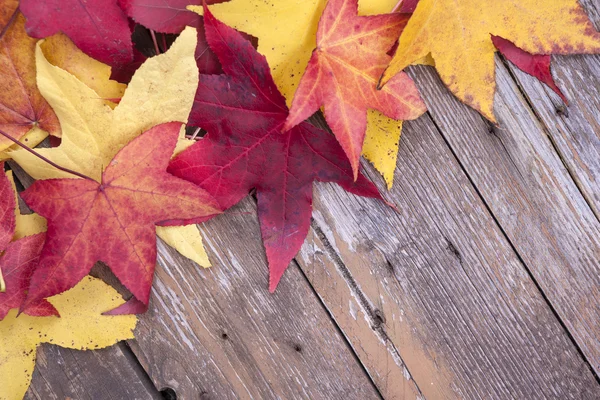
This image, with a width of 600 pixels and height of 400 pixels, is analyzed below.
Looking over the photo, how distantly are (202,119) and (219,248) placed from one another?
24 cm

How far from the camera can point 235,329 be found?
889mm

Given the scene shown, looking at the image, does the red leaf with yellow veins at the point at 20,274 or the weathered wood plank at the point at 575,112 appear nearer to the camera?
the red leaf with yellow veins at the point at 20,274

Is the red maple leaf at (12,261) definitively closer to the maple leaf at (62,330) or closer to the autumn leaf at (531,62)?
the maple leaf at (62,330)

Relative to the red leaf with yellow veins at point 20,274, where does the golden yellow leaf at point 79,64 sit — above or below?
above

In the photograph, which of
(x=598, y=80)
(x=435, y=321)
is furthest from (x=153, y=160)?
(x=598, y=80)

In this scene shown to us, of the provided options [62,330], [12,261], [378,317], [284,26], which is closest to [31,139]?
[12,261]

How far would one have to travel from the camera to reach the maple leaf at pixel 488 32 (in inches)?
29.7

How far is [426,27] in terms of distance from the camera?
0.75m

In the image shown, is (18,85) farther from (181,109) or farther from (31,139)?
(181,109)

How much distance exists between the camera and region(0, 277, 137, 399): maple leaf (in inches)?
32.2

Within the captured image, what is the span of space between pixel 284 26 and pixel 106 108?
0.95 ft

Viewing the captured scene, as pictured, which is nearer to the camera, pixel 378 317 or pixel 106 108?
pixel 106 108

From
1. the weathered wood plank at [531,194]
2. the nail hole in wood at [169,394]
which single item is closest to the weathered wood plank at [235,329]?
the nail hole in wood at [169,394]

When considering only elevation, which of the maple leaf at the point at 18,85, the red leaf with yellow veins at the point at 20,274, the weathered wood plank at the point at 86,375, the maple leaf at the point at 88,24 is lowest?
the weathered wood plank at the point at 86,375
